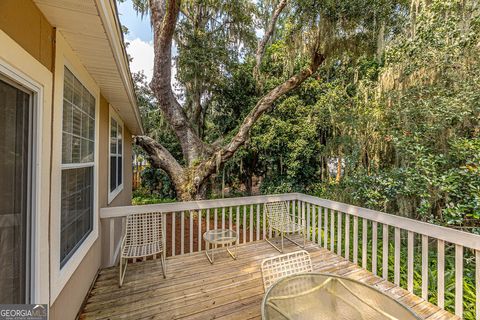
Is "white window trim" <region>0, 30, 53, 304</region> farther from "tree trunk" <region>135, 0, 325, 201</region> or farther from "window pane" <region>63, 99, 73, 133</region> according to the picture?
"tree trunk" <region>135, 0, 325, 201</region>

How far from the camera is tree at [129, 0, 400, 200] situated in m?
4.57

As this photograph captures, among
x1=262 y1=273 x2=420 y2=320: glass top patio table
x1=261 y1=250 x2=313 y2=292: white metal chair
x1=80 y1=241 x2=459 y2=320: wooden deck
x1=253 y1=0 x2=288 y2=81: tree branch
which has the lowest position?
x1=80 y1=241 x2=459 y2=320: wooden deck

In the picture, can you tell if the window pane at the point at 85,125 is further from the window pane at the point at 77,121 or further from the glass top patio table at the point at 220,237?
the glass top patio table at the point at 220,237

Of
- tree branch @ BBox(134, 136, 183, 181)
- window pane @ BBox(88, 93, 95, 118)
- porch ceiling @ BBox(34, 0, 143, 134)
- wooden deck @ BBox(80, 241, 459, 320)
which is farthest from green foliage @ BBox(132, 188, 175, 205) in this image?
porch ceiling @ BBox(34, 0, 143, 134)

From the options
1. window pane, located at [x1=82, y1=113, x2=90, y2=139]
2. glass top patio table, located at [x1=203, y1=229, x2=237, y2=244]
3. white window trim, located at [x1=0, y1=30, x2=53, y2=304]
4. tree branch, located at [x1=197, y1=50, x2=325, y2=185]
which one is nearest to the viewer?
white window trim, located at [x1=0, y1=30, x2=53, y2=304]

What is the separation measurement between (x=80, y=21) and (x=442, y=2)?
16.6 feet

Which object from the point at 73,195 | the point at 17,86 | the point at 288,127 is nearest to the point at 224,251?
the point at 73,195

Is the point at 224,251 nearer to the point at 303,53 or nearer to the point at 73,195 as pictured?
the point at 73,195

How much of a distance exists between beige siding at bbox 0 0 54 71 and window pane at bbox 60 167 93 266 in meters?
0.90

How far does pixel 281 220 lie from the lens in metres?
3.74

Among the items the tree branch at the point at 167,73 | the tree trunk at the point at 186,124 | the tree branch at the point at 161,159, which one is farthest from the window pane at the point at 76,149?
the tree branch at the point at 161,159

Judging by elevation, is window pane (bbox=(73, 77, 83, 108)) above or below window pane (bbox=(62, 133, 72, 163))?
above

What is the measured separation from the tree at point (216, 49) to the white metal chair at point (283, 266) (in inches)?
181

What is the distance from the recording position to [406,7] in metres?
4.37
